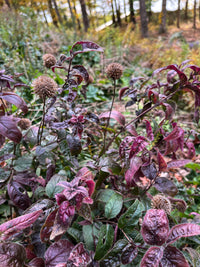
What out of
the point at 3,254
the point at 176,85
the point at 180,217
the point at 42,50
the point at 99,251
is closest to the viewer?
the point at 3,254


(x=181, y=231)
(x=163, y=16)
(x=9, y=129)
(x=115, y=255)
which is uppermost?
(x=9, y=129)

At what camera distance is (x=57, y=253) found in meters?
0.65

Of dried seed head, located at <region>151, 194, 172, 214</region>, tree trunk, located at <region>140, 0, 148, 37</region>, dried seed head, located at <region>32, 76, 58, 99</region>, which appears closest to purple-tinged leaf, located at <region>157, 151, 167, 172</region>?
dried seed head, located at <region>151, 194, 172, 214</region>

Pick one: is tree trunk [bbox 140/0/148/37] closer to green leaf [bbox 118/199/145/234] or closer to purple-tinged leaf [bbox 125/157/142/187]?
purple-tinged leaf [bbox 125/157/142/187]

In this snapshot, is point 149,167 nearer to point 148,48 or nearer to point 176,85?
point 176,85

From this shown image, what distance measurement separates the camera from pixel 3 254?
51cm

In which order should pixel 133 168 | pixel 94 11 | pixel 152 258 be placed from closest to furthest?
pixel 152 258 → pixel 133 168 → pixel 94 11

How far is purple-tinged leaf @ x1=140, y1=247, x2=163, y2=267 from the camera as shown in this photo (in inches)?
19.0

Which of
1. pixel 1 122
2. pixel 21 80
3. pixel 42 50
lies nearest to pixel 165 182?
pixel 1 122

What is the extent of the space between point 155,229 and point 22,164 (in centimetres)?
60

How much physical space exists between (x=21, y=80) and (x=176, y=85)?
6.67 ft

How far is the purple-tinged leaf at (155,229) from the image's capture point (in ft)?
1.67

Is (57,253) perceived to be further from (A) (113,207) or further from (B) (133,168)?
(B) (133,168)

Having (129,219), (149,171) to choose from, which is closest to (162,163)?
(149,171)
